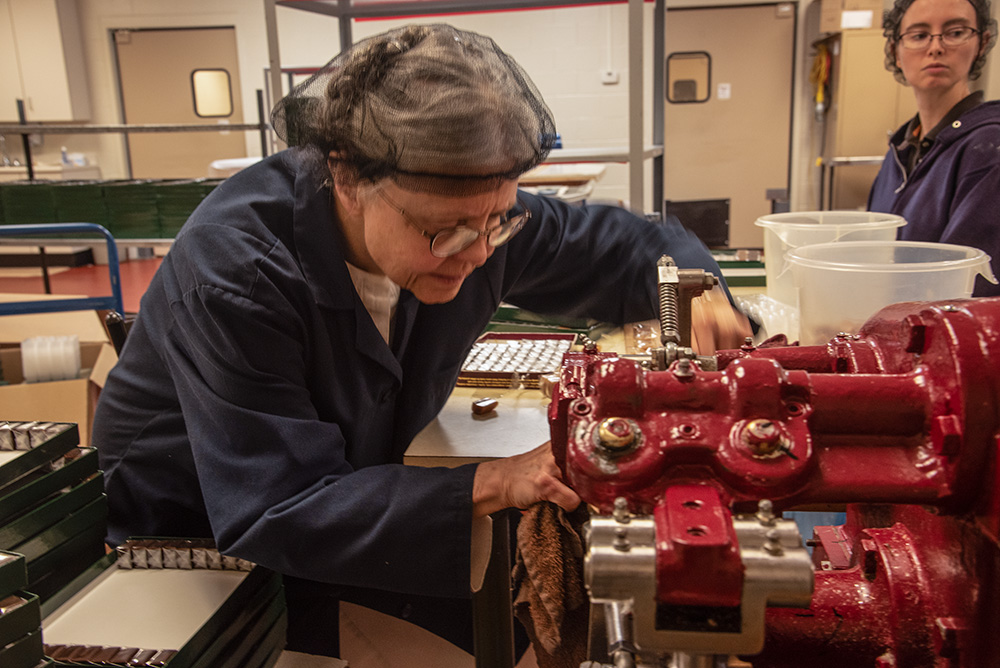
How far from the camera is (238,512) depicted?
0.95m

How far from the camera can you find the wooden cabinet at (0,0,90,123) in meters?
6.89

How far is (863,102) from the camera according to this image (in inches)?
203

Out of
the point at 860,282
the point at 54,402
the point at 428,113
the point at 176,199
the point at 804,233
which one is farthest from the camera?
the point at 176,199

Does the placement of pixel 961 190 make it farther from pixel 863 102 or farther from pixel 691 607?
pixel 863 102

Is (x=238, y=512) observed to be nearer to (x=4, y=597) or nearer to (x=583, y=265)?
(x=4, y=597)

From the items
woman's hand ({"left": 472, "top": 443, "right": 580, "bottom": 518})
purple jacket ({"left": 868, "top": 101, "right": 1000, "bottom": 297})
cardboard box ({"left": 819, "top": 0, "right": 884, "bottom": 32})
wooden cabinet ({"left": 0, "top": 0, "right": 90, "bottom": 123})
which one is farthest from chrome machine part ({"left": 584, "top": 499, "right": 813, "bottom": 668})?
wooden cabinet ({"left": 0, "top": 0, "right": 90, "bottom": 123})

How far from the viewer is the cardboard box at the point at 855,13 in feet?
16.3

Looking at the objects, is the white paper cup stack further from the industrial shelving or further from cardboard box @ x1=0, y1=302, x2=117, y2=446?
the industrial shelving

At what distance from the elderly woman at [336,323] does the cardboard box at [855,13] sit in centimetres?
475

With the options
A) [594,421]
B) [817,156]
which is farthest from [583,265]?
[817,156]

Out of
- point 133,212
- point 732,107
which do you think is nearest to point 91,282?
point 133,212

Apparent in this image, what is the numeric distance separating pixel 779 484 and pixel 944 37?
2104 mm

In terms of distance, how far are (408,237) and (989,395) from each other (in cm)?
68

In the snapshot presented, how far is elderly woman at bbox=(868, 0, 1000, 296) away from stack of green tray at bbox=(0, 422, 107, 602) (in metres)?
1.98
